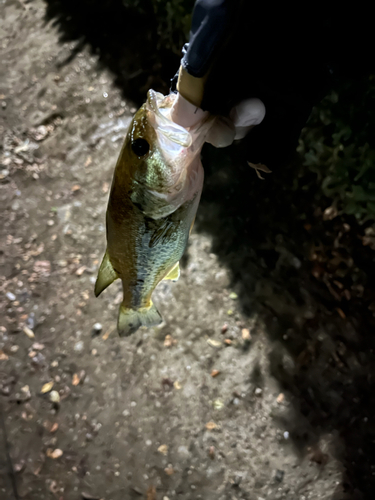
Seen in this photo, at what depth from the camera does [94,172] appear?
3.26 m

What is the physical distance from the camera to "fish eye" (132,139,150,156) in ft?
3.46

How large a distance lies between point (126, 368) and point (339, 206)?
2.09 metres

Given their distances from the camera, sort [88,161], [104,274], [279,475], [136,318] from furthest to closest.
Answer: [88,161] < [279,475] < [136,318] < [104,274]

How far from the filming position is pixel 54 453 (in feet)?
8.00

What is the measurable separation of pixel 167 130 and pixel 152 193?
208 millimetres

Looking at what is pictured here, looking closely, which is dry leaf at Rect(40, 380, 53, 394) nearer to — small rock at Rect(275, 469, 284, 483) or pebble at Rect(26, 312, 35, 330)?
pebble at Rect(26, 312, 35, 330)

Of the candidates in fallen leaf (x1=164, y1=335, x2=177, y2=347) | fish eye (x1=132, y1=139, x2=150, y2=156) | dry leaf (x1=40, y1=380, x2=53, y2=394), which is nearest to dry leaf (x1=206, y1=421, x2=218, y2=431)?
fallen leaf (x1=164, y1=335, x2=177, y2=347)

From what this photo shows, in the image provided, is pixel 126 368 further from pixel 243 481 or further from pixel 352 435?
pixel 352 435

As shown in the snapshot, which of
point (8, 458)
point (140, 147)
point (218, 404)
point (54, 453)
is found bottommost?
point (8, 458)

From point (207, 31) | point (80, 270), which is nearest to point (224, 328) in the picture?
point (80, 270)

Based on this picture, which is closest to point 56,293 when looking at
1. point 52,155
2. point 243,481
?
point 52,155

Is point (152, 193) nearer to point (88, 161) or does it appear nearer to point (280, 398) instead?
point (280, 398)

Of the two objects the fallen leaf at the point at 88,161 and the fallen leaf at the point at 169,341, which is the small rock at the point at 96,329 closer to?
the fallen leaf at the point at 169,341

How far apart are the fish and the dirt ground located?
1384mm
